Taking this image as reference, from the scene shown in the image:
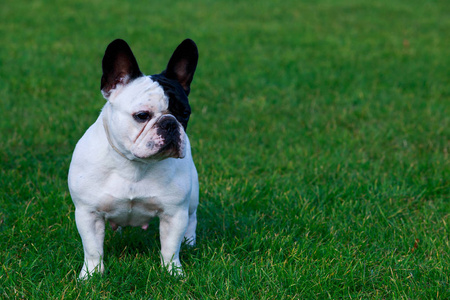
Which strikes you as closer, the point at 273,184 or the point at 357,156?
the point at 273,184

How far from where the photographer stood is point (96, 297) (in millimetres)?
2814

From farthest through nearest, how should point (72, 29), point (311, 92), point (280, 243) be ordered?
point (72, 29) < point (311, 92) < point (280, 243)

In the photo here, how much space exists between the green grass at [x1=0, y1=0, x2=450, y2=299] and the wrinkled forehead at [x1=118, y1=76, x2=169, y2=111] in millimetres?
971

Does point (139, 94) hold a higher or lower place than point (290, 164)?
higher

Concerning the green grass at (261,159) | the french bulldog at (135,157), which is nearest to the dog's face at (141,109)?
the french bulldog at (135,157)

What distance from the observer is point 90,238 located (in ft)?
9.85

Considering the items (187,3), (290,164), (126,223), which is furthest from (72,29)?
(126,223)

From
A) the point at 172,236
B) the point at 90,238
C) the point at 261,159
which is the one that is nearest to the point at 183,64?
the point at 172,236

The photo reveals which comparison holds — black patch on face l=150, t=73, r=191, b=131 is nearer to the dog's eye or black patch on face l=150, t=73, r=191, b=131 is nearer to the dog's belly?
the dog's eye

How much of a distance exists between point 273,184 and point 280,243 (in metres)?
1.06

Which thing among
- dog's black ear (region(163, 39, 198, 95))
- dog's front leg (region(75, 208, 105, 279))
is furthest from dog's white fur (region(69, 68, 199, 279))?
dog's black ear (region(163, 39, 198, 95))

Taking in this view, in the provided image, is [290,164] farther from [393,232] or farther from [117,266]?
[117,266]

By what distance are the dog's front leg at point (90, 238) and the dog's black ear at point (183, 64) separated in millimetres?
868

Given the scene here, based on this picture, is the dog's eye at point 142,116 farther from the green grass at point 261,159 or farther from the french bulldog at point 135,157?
the green grass at point 261,159
